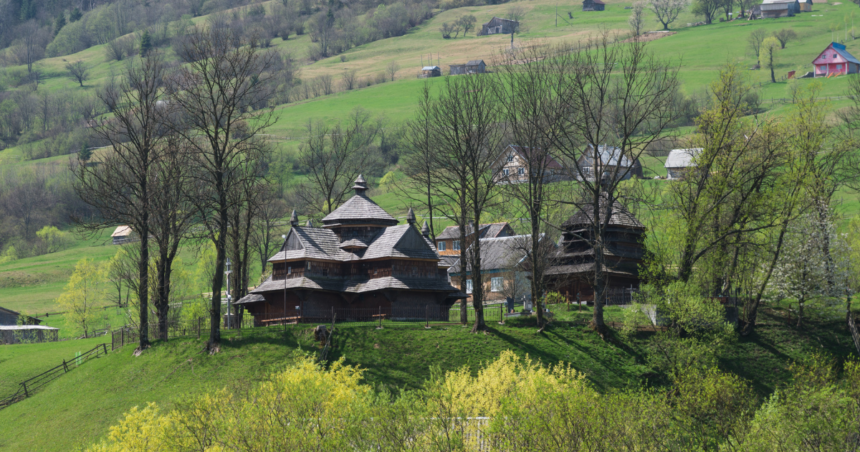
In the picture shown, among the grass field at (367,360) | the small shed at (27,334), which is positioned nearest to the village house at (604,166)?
the grass field at (367,360)

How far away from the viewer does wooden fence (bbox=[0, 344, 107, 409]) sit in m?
41.3

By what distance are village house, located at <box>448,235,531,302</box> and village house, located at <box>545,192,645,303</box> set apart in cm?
714

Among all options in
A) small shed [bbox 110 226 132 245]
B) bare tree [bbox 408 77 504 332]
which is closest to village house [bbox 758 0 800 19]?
small shed [bbox 110 226 132 245]

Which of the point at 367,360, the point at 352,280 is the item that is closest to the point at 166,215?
the point at 352,280

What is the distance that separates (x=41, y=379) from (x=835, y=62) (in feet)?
492

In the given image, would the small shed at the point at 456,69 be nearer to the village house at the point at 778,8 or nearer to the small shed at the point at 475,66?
the small shed at the point at 475,66

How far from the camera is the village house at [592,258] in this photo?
180ft

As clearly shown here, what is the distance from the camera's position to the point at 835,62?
479ft

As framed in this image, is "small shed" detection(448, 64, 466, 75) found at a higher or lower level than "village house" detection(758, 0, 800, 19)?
lower

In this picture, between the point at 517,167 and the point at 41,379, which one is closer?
the point at 41,379

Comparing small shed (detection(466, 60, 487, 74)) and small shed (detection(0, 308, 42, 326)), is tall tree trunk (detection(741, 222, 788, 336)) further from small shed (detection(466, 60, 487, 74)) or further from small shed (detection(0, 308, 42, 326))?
small shed (detection(466, 60, 487, 74))

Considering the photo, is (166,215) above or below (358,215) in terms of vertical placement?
above

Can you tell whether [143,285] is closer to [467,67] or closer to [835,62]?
[835,62]

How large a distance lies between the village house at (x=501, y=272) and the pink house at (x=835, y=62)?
104 m
